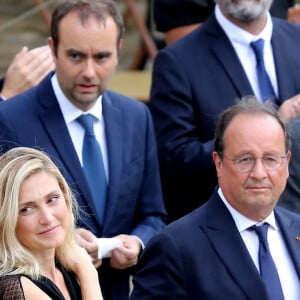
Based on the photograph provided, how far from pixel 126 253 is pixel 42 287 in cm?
102

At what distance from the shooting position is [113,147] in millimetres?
5965

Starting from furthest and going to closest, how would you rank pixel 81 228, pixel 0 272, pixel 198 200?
pixel 198 200 → pixel 81 228 → pixel 0 272

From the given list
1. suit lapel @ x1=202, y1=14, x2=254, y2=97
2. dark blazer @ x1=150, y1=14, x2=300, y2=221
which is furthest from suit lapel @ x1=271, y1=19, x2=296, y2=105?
suit lapel @ x1=202, y1=14, x2=254, y2=97

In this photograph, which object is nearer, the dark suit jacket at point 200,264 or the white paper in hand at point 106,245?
the dark suit jacket at point 200,264

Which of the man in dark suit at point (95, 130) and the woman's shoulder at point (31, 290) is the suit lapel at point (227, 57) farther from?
the woman's shoulder at point (31, 290)

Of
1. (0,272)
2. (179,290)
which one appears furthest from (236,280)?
(0,272)

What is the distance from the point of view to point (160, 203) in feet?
20.2

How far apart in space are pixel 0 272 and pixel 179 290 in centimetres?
73

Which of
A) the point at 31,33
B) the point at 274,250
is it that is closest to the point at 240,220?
the point at 274,250

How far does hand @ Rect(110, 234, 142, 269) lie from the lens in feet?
19.1

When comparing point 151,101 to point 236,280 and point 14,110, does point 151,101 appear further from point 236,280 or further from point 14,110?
point 236,280

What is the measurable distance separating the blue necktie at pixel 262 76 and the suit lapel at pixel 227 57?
0.08 meters

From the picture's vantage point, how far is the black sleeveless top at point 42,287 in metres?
4.71

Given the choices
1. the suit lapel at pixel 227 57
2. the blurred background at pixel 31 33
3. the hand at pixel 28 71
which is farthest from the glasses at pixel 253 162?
the blurred background at pixel 31 33
